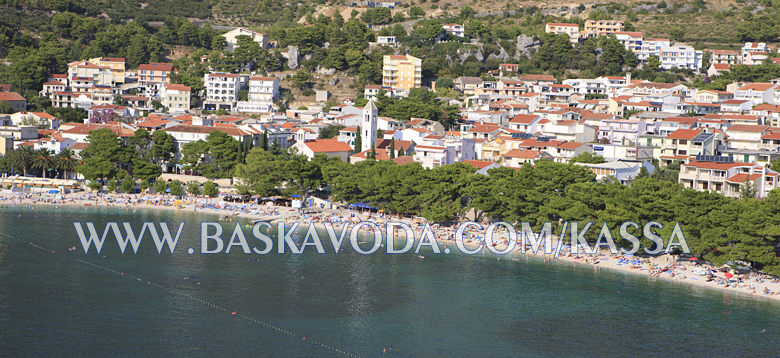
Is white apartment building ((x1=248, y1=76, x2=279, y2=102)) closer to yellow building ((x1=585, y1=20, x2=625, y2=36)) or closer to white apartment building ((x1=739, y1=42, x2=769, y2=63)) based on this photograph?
yellow building ((x1=585, y1=20, x2=625, y2=36))

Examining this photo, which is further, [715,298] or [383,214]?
[383,214]

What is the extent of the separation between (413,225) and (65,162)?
1895cm

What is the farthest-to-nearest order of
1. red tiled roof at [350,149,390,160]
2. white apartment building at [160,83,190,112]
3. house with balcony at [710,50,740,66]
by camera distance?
1. house with balcony at [710,50,740,66]
2. white apartment building at [160,83,190,112]
3. red tiled roof at [350,149,390,160]

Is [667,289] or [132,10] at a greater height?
[132,10]

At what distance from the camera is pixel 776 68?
62.1 m

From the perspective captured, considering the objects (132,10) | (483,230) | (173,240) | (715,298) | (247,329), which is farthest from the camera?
(132,10)

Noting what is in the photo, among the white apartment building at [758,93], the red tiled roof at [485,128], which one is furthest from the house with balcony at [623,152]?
the white apartment building at [758,93]

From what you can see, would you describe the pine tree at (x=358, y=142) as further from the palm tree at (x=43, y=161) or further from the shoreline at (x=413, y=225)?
the palm tree at (x=43, y=161)

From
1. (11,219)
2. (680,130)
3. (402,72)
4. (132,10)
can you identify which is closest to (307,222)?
(11,219)

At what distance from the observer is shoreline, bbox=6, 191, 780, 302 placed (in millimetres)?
30453

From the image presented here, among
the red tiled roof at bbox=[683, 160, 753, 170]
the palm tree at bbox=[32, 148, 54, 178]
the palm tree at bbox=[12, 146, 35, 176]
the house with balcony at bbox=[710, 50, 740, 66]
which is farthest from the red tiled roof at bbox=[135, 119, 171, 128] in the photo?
the house with balcony at bbox=[710, 50, 740, 66]

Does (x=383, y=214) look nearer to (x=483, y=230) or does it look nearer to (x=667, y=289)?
(x=483, y=230)

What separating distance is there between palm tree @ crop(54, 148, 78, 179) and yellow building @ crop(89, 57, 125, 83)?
22.7 meters

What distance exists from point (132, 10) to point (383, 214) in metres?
53.3
